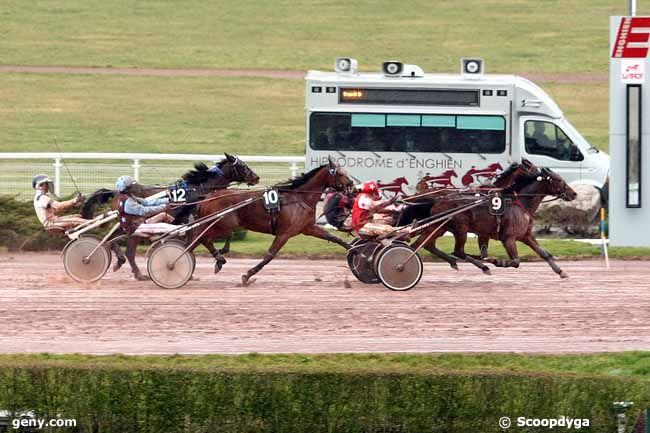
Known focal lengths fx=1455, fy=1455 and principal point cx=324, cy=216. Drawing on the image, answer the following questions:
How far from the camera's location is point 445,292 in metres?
16.0

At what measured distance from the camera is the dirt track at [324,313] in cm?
1280

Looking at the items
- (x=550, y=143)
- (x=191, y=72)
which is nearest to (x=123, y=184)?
(x=550, y=143)

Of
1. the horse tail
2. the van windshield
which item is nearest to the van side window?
the van windshield

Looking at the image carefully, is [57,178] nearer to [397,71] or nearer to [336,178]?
[397,71]

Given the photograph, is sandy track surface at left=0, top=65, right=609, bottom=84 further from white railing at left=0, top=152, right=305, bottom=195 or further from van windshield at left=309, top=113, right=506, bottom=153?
van windshield at left=309, top=113, right=506, bottom=153

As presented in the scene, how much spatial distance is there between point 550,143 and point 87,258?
941cm

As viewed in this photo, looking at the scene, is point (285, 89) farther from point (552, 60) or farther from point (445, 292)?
point (445, 292)

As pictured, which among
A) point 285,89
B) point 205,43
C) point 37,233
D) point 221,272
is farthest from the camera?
point 205,43

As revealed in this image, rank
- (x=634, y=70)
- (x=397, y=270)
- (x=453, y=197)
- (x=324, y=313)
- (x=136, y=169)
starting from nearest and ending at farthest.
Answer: (x=324, y=313) < (x=397, y=270) < (x=453, y=197) < (x=634, y=70) < (x=136, y=169)

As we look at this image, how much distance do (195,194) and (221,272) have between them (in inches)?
52.7

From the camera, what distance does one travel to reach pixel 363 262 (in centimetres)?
1642

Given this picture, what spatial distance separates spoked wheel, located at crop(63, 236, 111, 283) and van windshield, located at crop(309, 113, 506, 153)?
707 cm

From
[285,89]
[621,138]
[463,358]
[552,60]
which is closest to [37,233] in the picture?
[621,138]

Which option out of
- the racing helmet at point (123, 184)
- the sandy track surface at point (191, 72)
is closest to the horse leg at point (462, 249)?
the racing helmet at point (123, 184)
